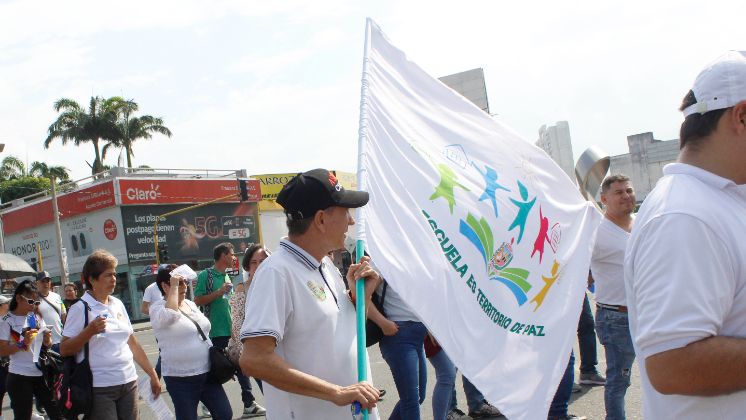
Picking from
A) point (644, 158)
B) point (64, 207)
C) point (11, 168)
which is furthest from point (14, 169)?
point (644, 158)

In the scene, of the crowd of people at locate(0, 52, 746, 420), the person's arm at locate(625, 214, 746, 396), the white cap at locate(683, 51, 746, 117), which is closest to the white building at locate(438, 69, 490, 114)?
the crowd of people at locate(0, 52, 746, 420)

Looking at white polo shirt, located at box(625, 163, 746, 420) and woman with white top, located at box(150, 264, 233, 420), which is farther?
woman with white top, located at box(150, 264, 233, 420)

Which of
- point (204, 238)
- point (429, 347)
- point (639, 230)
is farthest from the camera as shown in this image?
point (204, 238)

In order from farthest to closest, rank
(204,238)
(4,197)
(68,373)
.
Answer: (4,197) → (204,238) → (68,373)

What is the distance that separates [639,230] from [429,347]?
4007mm

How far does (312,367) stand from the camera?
2.94 metres

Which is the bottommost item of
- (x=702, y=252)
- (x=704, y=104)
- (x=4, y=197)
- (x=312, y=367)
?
(x=312, y=367)

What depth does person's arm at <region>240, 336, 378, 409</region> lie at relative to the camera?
2.78 meters

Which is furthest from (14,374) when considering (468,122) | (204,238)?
(204,238)

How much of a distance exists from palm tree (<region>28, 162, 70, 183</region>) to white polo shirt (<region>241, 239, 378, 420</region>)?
5201 cm

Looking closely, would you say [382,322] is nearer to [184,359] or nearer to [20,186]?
[184,359]

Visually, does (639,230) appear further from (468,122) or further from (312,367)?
(468,122)

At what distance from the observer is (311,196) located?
3029 mm

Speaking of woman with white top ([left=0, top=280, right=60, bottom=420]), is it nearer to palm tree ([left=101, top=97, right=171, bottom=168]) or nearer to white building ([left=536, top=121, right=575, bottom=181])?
white building ([left=536, top=121, right=575, bottom=181])
